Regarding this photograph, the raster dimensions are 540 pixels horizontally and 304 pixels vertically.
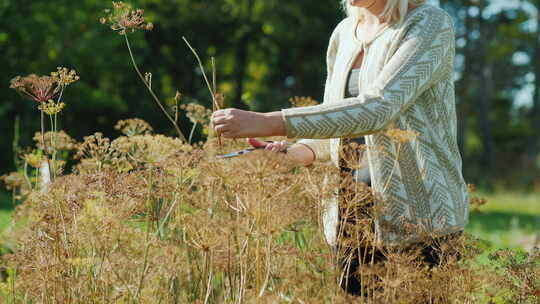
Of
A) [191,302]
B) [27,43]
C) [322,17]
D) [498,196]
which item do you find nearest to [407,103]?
[191,302]

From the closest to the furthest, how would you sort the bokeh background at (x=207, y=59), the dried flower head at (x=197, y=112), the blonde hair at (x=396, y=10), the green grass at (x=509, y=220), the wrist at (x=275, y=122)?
the wrist at (x=275, y=122), the blonde hair at (x=396, y=10), the dried flower head at (x=197, y=112), the green grass at (x=509, y=220), the bokeh background at (x=207, y=59)

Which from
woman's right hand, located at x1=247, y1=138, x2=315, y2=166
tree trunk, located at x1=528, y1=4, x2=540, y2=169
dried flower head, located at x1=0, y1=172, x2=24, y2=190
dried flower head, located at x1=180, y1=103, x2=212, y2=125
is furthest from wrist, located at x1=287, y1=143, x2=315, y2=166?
tree trunk, located at x1=528, y1=4, x2=540, y2=169

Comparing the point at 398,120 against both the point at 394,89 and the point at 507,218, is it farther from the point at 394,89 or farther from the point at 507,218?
the point at 507,218

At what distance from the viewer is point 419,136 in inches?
83.9

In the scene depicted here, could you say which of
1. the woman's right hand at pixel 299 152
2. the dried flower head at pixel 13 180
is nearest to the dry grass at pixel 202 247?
the woman's right hand at pixel 299 152

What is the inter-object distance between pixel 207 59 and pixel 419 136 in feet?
59.6

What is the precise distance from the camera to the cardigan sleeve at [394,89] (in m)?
1.80

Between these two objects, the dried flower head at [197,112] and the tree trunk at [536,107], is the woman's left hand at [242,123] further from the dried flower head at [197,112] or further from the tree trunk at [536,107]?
the tree trunk at [536,107]

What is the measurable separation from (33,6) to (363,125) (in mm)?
14859

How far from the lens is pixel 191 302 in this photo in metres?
2.06

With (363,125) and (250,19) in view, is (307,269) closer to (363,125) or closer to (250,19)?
(363,125)

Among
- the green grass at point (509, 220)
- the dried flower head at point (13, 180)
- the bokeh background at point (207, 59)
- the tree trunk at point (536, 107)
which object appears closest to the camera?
the dried flower head at point (13, 180)

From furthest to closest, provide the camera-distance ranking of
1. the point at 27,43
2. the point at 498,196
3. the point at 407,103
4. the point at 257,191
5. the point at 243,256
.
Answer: the point at 498,196
the point at 27,43
the point at 407,103
the point at 243,256
the point at 257,191

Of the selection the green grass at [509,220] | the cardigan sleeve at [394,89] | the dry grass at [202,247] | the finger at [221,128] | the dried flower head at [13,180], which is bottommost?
the green grass at [509,220]
